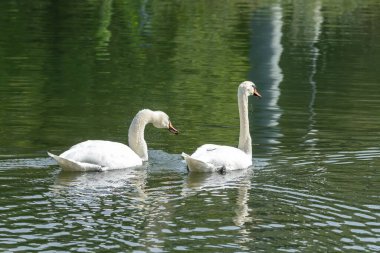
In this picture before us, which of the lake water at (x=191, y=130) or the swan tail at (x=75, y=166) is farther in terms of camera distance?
the swan tail at (x=75, y=166)

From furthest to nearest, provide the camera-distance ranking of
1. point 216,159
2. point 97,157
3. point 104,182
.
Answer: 1. point 216,159
2. point 97,157
3. point 104,182

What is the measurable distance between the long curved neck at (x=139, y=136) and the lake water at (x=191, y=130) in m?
0.27

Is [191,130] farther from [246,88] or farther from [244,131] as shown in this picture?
[244,131]

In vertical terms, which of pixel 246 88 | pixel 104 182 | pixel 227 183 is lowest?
pixel 227 183

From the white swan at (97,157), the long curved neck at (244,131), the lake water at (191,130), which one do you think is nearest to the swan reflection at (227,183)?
the lake water at (191,130)

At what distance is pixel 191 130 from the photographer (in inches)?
703

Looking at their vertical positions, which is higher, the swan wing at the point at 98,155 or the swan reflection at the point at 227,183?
the swan wing at the point at 98,155

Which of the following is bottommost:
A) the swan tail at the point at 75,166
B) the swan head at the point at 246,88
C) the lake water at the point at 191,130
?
the lake water at the point at 191,130

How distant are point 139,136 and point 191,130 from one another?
224 centimetres

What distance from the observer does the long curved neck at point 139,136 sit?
15.6m

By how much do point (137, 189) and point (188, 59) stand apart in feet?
47.0

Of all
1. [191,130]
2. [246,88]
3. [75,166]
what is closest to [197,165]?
[75,166]

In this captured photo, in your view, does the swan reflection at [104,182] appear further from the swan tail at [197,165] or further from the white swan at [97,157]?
the swan tail at [197,165]

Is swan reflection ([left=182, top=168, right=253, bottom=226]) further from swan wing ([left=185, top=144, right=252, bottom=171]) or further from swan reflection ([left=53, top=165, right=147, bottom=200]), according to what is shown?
swan reflection ([left=53, top=165, right=147, bottom=200])
